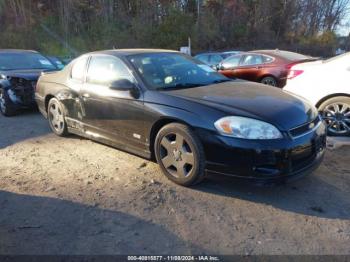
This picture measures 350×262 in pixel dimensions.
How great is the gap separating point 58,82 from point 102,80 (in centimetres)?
127

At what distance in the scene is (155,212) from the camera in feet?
11.3

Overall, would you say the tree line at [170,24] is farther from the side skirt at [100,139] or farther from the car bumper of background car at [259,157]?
the car bumper of background car at [259,157]

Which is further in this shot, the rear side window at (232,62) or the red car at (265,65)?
the rear side window at (232,62)

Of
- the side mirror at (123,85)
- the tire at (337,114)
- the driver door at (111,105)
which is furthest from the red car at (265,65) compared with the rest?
the side mirror at (123,85)

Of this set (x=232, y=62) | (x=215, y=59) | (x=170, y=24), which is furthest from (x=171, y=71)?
(x=170, y=24)

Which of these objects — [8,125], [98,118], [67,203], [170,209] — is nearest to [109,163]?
[98,118]

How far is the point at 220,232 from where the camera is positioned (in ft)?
10.1

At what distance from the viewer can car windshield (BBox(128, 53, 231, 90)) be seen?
4.32 meters

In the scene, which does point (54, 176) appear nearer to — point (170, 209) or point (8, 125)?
point (170, 209)

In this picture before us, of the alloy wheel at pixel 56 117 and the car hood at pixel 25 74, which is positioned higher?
the car hood at pixel 25 74

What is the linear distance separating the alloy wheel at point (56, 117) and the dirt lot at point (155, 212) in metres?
1.08

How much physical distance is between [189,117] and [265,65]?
6357 millimetres

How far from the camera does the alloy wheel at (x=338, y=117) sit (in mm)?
A: 5355

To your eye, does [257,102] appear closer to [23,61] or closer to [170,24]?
[23,61]
